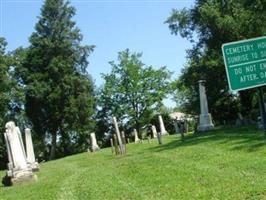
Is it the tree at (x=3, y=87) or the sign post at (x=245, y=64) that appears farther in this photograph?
the tree at (x=3, y=87)

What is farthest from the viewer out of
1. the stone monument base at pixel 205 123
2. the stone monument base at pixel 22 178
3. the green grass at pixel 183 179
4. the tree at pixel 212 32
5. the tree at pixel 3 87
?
the tree at pixel 3 87

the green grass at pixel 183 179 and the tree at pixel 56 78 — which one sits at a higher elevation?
the tree at pixel 56 78

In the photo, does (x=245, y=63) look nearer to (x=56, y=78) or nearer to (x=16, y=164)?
(x=16, y=164)

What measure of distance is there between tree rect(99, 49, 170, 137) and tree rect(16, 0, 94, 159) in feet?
45.4

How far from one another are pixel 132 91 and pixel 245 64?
214ft

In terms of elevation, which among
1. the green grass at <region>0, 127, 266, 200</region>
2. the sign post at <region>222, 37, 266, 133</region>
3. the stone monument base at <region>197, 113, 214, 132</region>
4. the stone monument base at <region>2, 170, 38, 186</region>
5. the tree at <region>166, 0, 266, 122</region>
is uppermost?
the tree at <region>166, 0, 266, 122</region>

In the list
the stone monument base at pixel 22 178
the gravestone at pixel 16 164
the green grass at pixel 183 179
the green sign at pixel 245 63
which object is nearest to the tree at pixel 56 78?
the gravestone at pixel 16 164

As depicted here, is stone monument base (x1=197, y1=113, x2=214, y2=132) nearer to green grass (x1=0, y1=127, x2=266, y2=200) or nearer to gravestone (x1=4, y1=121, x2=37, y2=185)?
green grass (x1=0, y1=127, x2=266, y2=200)

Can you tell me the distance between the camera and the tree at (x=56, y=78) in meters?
56.2

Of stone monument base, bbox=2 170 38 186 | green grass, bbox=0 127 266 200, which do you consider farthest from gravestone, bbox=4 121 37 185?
green grass, bbox=0 127 266 200

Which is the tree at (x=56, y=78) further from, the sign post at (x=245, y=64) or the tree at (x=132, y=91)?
the sign post at (x=245, y=64)

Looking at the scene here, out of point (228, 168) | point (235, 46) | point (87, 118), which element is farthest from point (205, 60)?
point (235, 46)

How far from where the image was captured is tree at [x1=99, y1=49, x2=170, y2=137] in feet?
241

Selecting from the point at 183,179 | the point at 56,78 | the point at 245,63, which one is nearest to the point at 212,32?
the point at 56,78
